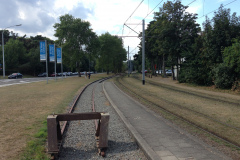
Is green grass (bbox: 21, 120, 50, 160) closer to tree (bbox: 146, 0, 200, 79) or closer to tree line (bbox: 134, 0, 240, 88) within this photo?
tree line (bbox: 134, 0, 240, 88)

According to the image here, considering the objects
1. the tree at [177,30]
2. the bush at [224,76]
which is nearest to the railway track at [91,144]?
the bush at [224,76]

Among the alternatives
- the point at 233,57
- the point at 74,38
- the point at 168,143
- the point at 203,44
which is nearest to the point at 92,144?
the point at 168,143

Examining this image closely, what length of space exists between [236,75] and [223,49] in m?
3.07

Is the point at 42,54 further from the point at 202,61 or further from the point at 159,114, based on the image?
the point at 159,114

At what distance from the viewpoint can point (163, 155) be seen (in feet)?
15.8

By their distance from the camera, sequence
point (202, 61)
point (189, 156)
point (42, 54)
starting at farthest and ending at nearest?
1. point (42, 54)
2. point (202, 61)
3. point (189, 156)

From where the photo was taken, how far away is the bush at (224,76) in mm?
19703

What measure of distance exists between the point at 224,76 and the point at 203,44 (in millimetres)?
5252

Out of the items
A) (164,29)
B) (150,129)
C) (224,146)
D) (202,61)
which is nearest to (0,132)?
(150,129)

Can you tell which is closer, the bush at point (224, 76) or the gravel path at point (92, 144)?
the gravel path at point (92, 144)

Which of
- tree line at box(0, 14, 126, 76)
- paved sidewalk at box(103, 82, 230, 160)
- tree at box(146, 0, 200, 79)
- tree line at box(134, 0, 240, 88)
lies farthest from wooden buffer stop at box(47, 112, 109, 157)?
tree line at box(0, 14, 126, 76)

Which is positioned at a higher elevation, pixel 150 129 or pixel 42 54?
pixel 42 54

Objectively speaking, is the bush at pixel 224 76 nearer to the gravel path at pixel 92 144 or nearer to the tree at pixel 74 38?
the gravel path at pixel 92 144

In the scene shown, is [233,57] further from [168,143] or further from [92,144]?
[92,144]
